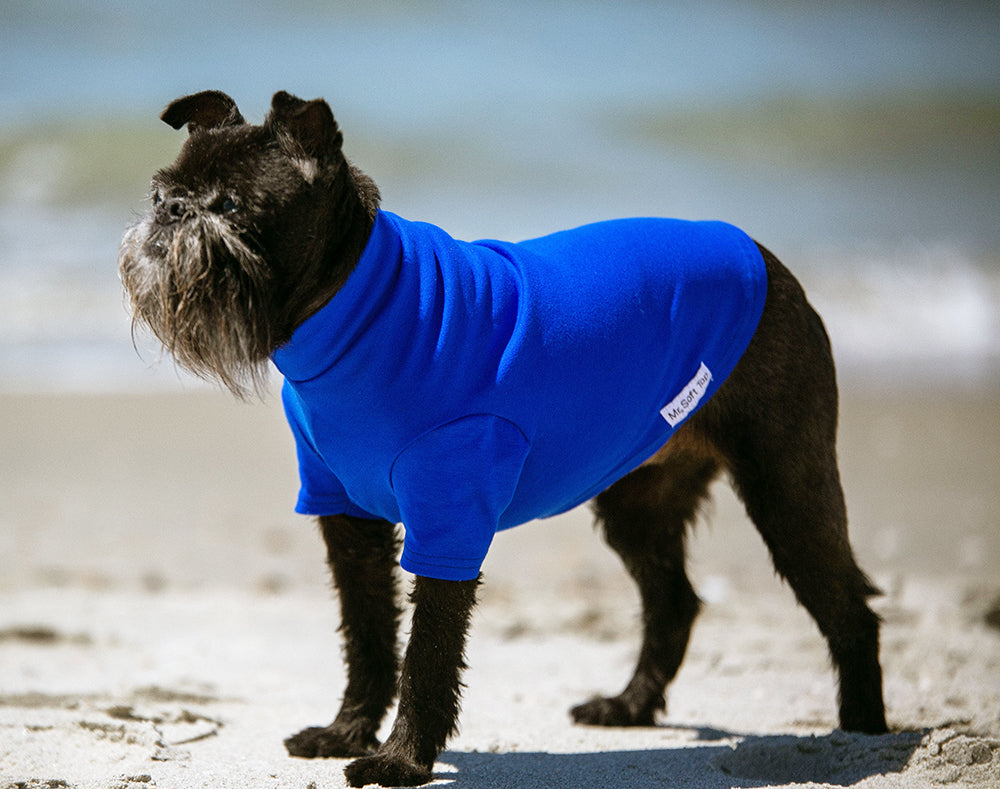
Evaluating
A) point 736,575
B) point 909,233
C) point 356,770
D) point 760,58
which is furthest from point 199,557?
point 760,58

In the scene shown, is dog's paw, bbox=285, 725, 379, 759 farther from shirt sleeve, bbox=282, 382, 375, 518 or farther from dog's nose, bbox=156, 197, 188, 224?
dog's nose, bbox=156, 197, 188, 224

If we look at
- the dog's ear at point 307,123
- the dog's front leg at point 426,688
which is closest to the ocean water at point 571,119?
the dog's front leg at point 426,688

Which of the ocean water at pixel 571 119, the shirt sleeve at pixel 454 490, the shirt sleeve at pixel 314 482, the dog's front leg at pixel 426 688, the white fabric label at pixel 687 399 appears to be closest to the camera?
the shirt sleeve at pixel 454 490

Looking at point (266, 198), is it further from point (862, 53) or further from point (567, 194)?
point (862, 53)

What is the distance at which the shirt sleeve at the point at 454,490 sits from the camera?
271cm

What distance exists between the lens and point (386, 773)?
115 inches

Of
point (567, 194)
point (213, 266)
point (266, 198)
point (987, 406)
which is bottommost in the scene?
point (213, 266)

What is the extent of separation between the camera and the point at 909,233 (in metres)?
15.4

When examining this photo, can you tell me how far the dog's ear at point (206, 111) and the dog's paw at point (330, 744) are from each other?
181 centimetres

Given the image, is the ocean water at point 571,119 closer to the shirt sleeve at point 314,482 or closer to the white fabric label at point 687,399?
the white fabric label at point 687,399

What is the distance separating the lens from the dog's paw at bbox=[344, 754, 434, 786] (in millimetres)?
2914

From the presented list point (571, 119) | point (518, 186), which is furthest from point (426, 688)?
point (571, 119)

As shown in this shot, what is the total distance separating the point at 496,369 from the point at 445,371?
0.50ft

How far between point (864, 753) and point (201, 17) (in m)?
24.6
